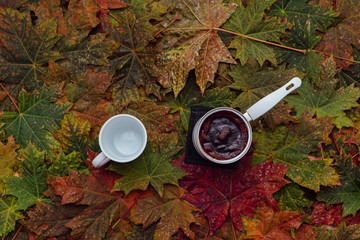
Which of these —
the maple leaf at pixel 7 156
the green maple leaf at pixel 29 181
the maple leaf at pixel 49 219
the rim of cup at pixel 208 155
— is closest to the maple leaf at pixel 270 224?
the rim of cup at pixel 208 155

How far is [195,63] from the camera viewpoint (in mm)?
1118

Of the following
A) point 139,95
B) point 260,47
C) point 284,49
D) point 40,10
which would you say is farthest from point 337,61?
point 40,10

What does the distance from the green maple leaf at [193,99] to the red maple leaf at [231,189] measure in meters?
0.22

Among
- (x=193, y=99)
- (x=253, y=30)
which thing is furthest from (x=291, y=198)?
(x=253, y=30)

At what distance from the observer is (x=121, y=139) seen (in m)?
1.12

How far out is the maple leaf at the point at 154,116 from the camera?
1.13 metres

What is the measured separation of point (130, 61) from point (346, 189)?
3.20 feet

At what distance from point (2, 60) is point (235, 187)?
1.00 m

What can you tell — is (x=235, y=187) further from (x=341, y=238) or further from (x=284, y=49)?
(x=284, y=49)

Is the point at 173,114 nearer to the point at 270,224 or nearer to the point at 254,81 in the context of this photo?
the point at 254,81

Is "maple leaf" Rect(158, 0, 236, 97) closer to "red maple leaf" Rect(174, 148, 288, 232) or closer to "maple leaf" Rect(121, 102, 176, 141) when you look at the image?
"maple leaf" Rect(121, 102, 176, 141)

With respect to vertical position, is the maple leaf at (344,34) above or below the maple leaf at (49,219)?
above

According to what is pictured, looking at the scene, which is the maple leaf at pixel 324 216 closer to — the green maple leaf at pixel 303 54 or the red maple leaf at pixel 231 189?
the red maple leaf at pixel 231 189

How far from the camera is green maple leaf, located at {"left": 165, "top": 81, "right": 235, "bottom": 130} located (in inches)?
45.5
